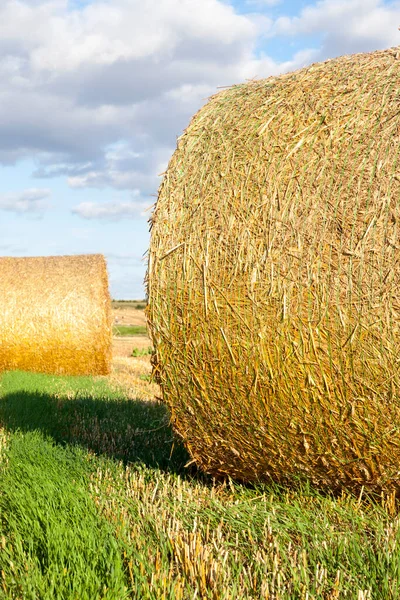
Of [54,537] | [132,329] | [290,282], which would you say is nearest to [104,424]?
[54,537]

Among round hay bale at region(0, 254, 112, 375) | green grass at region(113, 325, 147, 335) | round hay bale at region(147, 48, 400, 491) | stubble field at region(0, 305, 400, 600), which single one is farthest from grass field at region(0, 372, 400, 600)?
green grass at region(113, 325, 147, 335)

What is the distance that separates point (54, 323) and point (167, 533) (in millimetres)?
8866

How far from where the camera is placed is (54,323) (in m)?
12.4

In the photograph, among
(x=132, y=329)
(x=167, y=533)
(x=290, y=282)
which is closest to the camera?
(x=167, y=533)

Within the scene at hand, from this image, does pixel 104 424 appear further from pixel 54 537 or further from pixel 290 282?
pixel 290 282

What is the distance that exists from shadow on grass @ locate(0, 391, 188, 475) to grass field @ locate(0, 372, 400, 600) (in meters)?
0.05

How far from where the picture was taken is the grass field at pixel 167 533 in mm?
3350

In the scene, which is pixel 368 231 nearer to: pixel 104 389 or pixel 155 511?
pixel 155 511

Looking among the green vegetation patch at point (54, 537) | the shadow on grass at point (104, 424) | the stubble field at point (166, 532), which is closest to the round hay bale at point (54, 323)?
the shadow on grass at point (104, 424)

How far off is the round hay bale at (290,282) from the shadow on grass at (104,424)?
3.46 ft

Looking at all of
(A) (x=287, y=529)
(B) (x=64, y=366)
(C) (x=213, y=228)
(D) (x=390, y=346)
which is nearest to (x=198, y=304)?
(C) (x=213, y=228)

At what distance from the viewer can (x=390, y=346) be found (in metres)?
4.11

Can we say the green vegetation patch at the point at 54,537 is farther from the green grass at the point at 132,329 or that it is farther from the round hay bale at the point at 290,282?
the green grass at the point at 132,329

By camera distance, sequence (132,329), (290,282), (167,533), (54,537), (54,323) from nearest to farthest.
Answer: (54,537) → (167,533) → (290,282) → (54,323) → (132,329)
